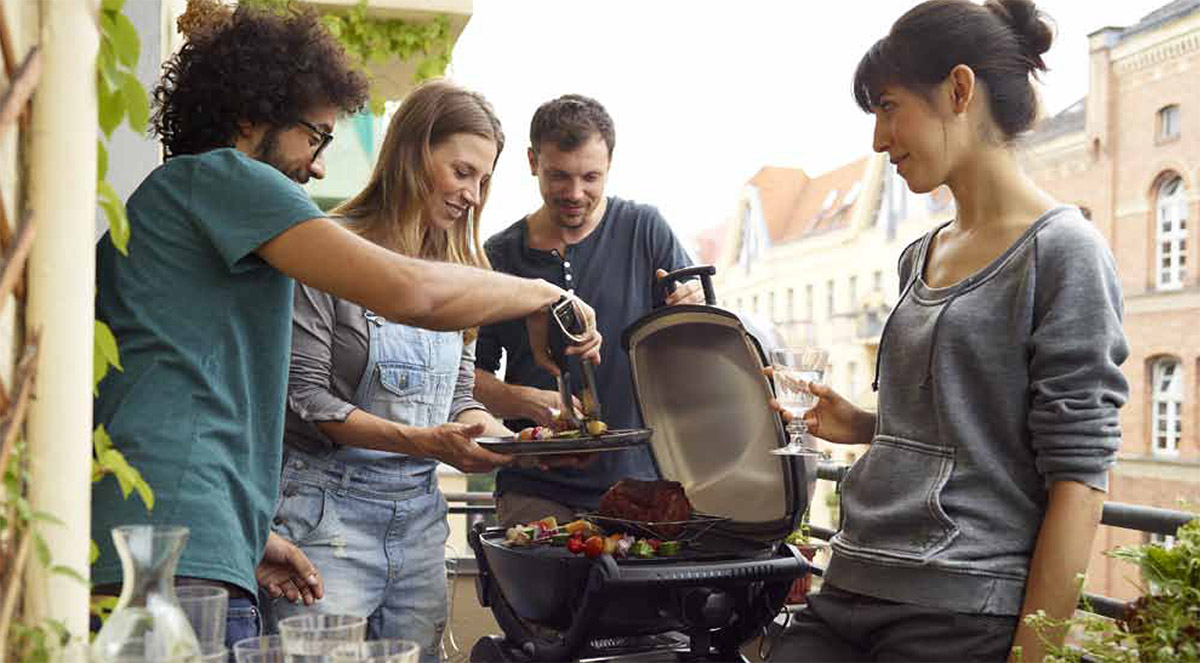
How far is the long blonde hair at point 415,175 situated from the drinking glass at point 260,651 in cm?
129

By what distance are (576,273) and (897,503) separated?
147 centimetres

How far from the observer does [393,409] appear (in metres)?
2.18

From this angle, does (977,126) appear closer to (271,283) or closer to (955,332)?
(955,332)

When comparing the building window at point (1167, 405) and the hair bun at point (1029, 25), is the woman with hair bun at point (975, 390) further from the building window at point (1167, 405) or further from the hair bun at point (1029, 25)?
the building window at point (1167, 405)

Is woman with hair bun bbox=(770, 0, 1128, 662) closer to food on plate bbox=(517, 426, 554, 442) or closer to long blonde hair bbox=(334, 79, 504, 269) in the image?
food on plate bbox=(517, 426, 554, 442)

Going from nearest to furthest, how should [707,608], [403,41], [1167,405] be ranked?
[707,608] < [403,41] < [1167,405]

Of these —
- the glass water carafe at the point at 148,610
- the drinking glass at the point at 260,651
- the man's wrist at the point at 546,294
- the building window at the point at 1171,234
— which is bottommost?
the drinking glass at the point at 260,651

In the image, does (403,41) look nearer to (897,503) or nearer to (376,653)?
(897,503)

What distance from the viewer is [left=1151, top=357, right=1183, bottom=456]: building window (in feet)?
44.6

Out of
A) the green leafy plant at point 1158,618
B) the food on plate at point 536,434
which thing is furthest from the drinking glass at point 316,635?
the food on plate at point 536,434

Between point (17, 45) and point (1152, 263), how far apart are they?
1640 centimetres

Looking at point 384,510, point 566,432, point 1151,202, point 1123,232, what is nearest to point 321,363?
point 384,510

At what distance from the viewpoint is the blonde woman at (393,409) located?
2047 mm

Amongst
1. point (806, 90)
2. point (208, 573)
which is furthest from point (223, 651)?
point (806, 90)
